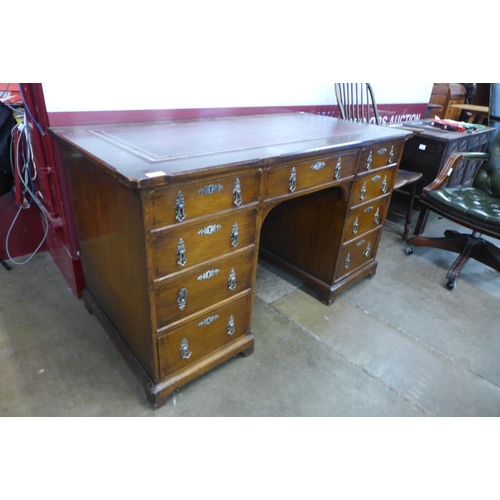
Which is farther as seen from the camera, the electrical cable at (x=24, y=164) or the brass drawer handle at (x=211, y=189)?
the electrical cable at (x=24, y=164)

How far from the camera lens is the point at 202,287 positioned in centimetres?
130

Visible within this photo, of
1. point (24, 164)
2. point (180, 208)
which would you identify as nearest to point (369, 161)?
point (180, 208)

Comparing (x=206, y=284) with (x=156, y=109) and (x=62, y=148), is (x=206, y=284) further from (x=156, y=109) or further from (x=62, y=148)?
(x=156, y=109)

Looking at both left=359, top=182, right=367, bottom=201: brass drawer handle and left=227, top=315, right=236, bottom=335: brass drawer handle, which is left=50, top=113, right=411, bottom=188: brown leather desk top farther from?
left=227, top=315, right=236, bottom=335: brass drawer handle

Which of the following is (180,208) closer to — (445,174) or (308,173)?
(308,173)

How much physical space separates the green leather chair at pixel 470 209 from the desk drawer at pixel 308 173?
3.34 ft

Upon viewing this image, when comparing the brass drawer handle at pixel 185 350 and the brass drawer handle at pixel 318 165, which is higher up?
the brass drawer handle at pixel 318 165

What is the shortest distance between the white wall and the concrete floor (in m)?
1.00

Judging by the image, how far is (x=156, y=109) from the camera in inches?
67.2

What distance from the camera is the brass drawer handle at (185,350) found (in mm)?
1363

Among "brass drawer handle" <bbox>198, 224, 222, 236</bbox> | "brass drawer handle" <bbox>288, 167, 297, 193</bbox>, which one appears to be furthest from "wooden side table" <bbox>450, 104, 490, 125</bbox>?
"brass drawer handle" <bbox>198, 224, 222, 236</bbox>

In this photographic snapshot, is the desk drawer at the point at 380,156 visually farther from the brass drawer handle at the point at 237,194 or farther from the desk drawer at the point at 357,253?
the brass drawer handle at the point at 237,194

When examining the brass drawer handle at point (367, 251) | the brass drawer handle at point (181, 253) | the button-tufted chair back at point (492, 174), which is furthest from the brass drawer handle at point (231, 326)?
the button-tufted chair back at point (492, 174)
